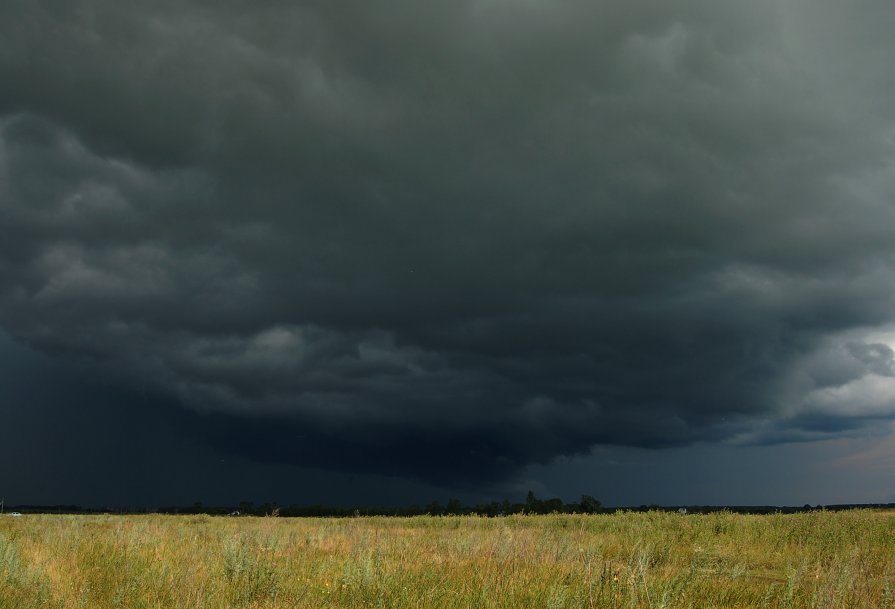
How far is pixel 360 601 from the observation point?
8695 mm

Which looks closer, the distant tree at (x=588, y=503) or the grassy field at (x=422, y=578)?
the grassy field at (x=422, y=578)

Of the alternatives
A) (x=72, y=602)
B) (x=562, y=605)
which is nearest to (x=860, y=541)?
(x=562, y=605)

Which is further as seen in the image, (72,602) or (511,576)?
(511,576)

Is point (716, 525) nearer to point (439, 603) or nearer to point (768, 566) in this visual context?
point (768, 566)

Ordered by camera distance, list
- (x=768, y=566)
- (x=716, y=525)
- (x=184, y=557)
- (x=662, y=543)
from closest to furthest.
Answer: (x=184, y=557) → (x=768, y=566) → (x=662, y=543) → (x=716, y=525)

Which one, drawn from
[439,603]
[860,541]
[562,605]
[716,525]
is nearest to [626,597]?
[562,605]

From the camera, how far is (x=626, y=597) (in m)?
8.61

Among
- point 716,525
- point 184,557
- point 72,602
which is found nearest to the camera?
point 72,602

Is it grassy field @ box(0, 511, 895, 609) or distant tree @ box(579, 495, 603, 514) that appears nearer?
grassy field @ box(0, 511, 895, 609)

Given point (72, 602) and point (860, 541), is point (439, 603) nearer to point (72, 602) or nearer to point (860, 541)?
point (72, 602)

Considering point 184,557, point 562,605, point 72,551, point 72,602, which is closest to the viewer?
point 562,605

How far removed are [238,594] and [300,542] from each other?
8832 mm

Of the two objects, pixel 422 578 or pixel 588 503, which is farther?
pixel 588 503

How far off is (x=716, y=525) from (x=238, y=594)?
18603mm
